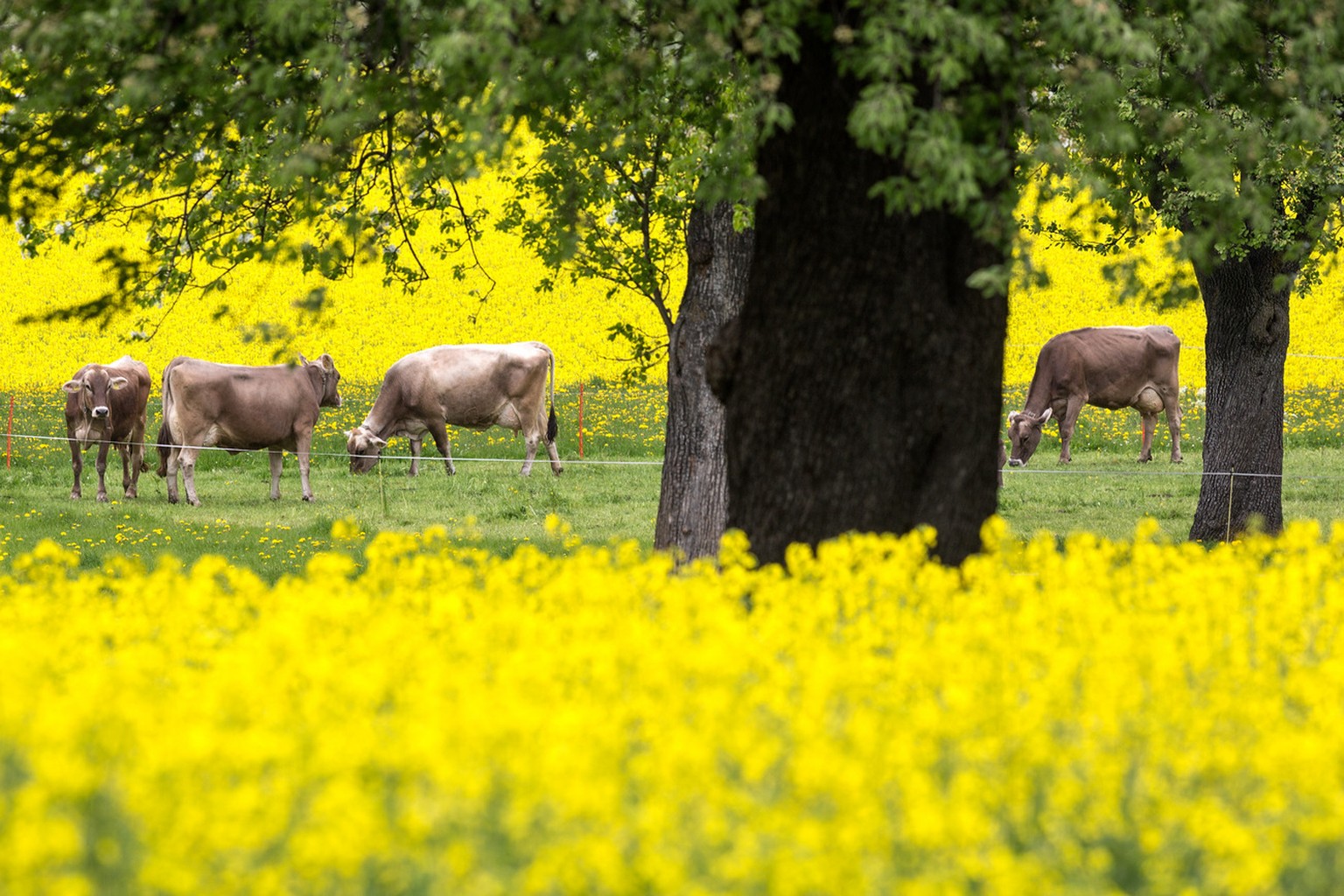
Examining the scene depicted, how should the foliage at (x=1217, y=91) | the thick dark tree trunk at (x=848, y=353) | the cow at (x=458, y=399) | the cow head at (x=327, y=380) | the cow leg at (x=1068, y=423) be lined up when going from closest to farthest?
the foliage at (x=1217, y=91), the thick dark tree trunk at (x=848, y=353), the cow head at (x=327, y=380), the cow at (x=458, y=399), the cow leg at (x=1068, y=423)

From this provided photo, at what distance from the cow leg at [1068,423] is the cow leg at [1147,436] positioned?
102 cm

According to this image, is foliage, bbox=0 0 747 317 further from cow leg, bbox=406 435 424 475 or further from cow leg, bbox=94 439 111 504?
cow leg, bbox=406 435 424 475

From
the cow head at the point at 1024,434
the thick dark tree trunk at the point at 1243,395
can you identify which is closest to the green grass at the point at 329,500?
the cow head at the point at 1024,434

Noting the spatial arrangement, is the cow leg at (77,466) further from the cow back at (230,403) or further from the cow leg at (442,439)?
the cow leg at (442,439)

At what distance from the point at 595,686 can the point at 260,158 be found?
6.69 m

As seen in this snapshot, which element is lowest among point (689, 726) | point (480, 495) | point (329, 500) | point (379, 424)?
point (329, 500)

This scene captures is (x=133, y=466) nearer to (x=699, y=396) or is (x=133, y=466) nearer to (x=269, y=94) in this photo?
(x=699, y=396)

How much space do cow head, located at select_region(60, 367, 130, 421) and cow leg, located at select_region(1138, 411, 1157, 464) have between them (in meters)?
15.4

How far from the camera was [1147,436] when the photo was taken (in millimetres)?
26719

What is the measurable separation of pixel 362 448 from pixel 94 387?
385 cm

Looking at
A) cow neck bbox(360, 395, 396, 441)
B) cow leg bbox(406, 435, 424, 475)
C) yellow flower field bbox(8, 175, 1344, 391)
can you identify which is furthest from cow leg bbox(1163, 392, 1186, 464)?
cow neck bbox(360, 395, 396, 441)

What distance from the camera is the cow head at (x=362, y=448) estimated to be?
2350 cm

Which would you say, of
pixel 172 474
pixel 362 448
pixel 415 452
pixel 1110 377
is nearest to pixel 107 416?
pixel 172 474

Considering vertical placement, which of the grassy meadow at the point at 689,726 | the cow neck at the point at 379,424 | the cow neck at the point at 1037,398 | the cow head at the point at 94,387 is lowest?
the grassy meadow at the point at 689,726
